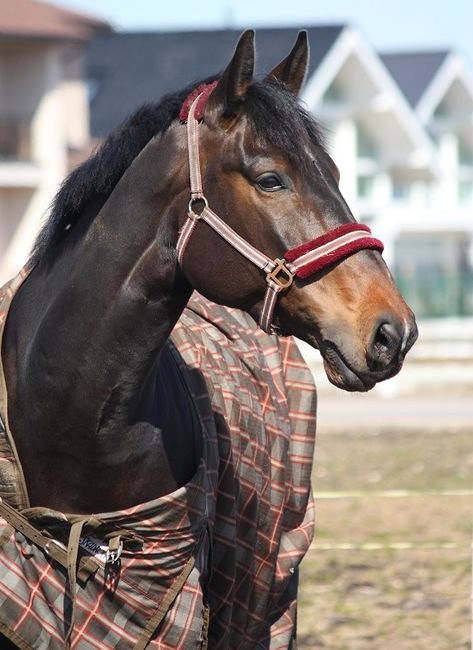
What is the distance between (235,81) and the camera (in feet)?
10.3

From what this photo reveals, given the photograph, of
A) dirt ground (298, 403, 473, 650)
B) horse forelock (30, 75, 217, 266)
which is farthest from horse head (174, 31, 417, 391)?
dirt ground (298, 403, 473, 650)

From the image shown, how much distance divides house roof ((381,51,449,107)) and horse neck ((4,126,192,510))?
1315 inches

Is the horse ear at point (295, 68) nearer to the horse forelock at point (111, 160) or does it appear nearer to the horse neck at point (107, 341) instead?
the horse forelock at point (111, 160)

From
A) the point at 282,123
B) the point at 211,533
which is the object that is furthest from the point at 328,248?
the point at 211,533

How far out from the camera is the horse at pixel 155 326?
3.06m

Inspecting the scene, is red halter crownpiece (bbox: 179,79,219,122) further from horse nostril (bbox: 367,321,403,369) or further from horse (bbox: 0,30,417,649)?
horse nostril (bbox: 367,321,403,369)

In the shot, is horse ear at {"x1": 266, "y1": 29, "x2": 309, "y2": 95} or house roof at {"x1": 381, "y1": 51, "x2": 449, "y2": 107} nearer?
horse ear at {"x1": 266, "y1": 29, "x2": 309, "y2": 95}

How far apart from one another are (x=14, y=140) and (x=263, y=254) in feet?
73.0

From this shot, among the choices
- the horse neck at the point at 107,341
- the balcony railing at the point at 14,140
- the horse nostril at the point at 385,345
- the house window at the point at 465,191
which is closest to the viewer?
the horse nostril at the point at 385,345

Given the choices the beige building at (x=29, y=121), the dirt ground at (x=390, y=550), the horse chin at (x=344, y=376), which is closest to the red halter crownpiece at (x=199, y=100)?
the horse chin at (x=344, y=376)

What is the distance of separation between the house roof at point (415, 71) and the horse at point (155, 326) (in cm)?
3334

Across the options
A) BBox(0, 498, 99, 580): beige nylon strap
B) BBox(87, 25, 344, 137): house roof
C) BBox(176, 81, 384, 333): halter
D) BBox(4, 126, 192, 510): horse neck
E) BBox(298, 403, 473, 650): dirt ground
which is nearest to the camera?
BBox(176, 81, 384, 333): halter

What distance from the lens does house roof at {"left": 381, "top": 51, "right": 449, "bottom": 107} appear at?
119ft

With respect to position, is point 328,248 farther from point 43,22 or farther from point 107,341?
point 43,22
